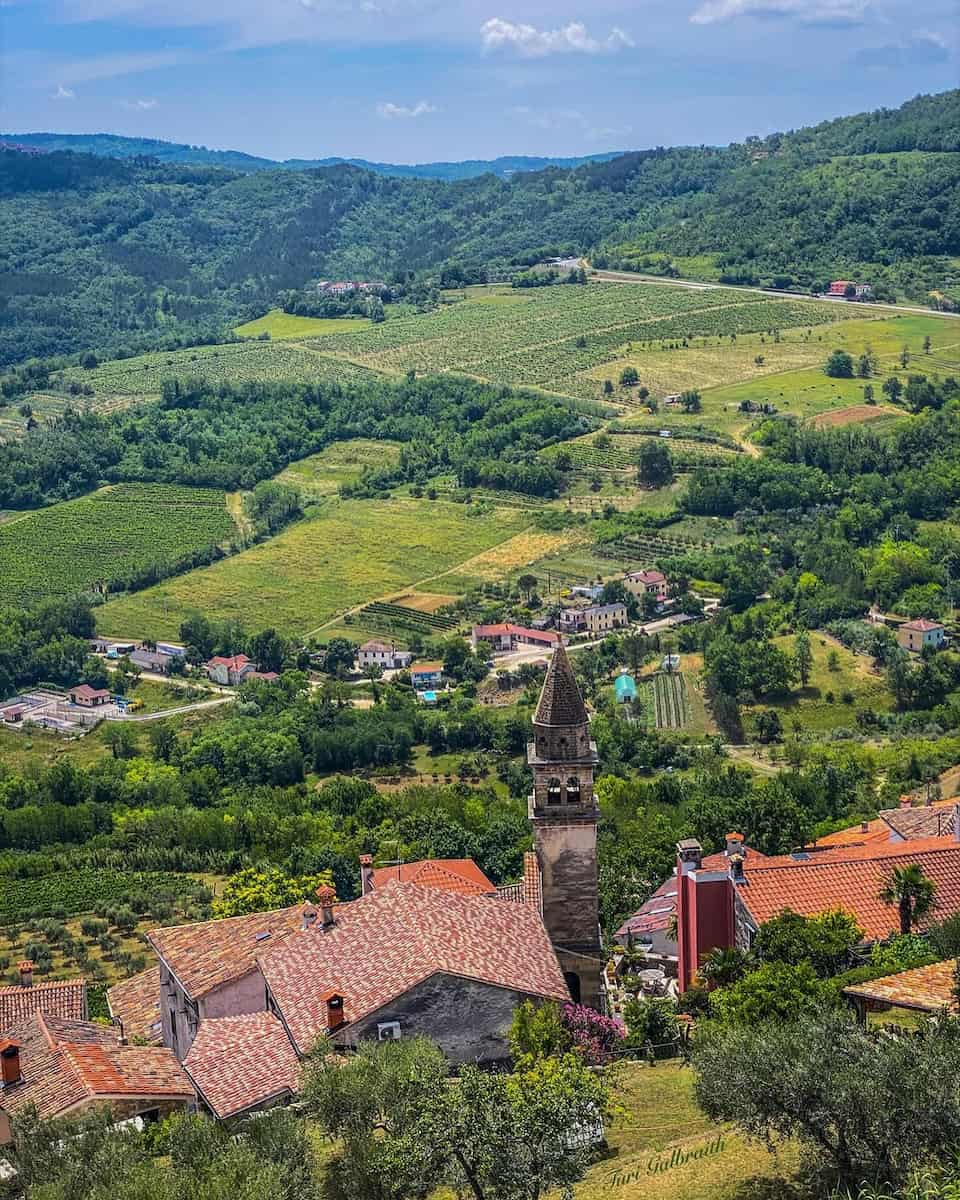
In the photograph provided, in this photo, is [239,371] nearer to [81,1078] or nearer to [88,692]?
[88,692]

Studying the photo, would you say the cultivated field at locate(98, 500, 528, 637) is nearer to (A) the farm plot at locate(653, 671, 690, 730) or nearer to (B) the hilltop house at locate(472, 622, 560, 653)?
(B) the hilltop house at locate(472, 622, 560, 653)

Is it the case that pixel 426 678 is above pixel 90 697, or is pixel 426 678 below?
above

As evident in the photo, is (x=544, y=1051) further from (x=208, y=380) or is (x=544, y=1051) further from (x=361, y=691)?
(x=208, y=380)

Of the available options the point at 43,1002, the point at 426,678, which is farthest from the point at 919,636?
the point at 43,1002

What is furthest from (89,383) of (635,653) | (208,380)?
(635,653)

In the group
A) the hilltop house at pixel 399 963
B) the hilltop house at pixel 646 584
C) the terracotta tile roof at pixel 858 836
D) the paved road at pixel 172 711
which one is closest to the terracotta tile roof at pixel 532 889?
the hilltop house at pixel 399 963
